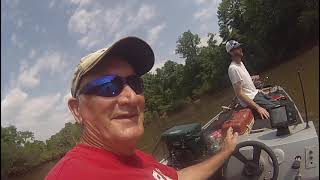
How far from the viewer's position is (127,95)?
125 centimetres

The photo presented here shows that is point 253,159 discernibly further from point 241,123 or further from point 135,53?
point 135,53

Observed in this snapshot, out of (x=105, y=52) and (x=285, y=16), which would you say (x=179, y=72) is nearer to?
(x=285, y=16)

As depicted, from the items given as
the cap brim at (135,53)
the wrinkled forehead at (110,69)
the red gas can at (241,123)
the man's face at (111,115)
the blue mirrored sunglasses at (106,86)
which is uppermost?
the cap brim at (135,53)

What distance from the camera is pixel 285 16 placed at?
148 cm

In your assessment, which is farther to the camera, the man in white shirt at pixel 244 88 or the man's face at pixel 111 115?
the man in white shirt at pixel 244 88

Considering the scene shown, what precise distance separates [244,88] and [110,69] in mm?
2227

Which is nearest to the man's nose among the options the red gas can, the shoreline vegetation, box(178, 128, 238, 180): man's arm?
the shoreline vegetation

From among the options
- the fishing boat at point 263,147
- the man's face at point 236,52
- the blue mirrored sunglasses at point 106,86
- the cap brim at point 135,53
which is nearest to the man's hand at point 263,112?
the fishing boat at point 263,147

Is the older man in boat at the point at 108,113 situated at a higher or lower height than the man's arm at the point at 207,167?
higher

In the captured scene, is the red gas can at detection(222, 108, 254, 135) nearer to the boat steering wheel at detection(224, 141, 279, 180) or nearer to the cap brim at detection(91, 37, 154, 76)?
the boat steering wheel at detection(224, 141, 279, 180)

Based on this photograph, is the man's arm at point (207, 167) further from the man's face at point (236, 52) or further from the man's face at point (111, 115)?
the man's face at point (236, 52)

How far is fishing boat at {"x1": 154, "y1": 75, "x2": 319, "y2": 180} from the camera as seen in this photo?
6.41 ft

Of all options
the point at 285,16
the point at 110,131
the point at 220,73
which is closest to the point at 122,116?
the point at 110,131

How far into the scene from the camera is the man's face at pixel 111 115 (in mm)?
1189
